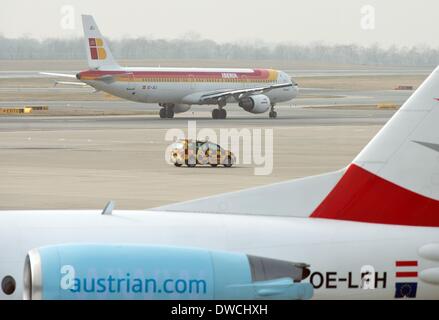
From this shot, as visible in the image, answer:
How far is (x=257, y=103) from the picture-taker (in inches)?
4518

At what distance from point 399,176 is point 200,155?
4791 centimetres

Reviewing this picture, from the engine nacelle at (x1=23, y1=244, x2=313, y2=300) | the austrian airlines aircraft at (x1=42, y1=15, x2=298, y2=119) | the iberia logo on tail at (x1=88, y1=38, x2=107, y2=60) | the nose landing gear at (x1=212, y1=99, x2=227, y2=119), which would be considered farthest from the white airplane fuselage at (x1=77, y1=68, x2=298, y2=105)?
the engine nacelle at (x1=23, y1=244, x2=313, y2=300)

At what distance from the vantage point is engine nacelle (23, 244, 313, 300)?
37.8 feet

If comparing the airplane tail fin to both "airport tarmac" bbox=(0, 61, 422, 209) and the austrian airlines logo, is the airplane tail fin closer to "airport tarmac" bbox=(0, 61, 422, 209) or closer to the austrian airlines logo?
"airport tarmac" bbox=(0, 61, 422, 209)

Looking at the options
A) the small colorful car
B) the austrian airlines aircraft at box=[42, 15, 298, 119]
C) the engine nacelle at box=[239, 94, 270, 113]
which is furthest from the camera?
the engine nacelle at box=[239, 94, 270, 113]

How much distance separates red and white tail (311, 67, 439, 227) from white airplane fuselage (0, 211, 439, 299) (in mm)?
431

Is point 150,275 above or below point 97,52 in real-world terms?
above

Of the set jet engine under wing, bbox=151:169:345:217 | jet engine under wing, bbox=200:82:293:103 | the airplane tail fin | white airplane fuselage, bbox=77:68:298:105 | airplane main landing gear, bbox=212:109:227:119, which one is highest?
jet engine under wing, bbox=151:169:345:217

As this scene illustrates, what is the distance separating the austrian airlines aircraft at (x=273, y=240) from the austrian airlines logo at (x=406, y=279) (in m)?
0.02

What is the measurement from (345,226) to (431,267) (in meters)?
1.34

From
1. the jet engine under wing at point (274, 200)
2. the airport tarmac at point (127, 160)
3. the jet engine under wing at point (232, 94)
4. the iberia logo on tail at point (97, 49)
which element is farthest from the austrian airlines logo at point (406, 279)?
the iberia logo on tail at point (97, 49)

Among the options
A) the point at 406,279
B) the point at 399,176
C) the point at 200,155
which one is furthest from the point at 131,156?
the point at 406,279

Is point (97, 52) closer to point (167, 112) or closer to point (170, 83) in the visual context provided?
point (170, 83)
